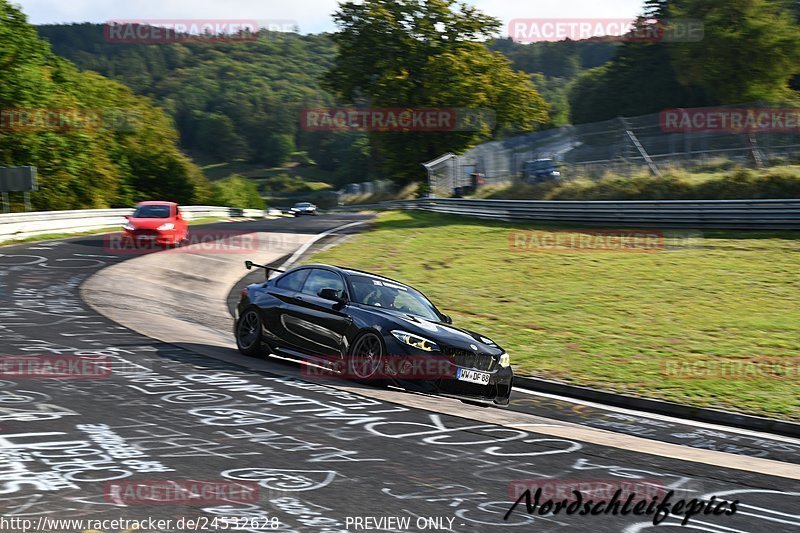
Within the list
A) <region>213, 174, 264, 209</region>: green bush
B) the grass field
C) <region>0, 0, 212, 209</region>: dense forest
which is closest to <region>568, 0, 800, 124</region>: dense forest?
the grass field

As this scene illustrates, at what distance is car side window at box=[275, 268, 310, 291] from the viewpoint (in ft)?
39.5

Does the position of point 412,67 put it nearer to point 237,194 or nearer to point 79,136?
point 79,136

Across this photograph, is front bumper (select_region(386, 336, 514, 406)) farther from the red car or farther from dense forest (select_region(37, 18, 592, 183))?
dense forest (select_region(37, 18, 592, 183))

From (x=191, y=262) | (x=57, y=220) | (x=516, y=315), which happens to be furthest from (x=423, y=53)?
(x=516, y=315)

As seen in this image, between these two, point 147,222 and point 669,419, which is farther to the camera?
point 147,222

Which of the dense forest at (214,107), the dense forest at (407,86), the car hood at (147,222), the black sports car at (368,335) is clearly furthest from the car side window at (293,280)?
the dense forest at (214,107)

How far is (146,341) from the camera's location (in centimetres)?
1228

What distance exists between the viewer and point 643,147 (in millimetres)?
29234

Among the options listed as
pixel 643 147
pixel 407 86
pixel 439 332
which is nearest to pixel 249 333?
pixel 439 332

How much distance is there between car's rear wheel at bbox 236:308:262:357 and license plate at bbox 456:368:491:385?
3283 mm

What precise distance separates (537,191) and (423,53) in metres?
21.1

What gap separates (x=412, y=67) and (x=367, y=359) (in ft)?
143

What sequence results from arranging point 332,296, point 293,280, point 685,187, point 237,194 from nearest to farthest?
point 332,296 < point 293,280 < point 685,187 < point 237,194

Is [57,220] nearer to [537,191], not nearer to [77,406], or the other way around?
[537,191]
